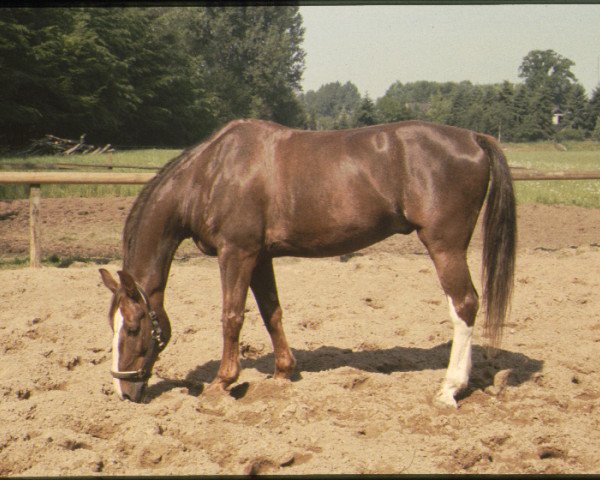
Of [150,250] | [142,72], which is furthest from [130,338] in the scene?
[142,72]

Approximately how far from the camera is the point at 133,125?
33.9 meters

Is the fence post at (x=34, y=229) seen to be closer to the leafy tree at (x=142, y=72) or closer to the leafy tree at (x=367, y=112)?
the leafy tree at (x=142, y=72)

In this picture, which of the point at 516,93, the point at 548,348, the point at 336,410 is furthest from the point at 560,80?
the point at 336,410

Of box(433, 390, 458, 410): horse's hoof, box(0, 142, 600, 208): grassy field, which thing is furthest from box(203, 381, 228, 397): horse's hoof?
box(0, 142, 600, 208): grassy field

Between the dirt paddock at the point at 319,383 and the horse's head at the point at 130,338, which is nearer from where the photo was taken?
the dirt paddock at the point at 319,383

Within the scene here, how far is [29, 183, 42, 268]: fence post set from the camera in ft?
25.1

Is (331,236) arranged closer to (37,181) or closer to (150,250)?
(150,250)

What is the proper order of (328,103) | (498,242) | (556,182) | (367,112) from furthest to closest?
(328,103), (367,112), (556,182), (498,242)

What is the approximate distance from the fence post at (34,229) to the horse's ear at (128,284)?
12.6 ft

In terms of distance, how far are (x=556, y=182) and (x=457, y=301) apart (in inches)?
665

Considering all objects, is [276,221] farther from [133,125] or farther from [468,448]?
[133,125]

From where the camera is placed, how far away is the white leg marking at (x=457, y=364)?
13.9 feet

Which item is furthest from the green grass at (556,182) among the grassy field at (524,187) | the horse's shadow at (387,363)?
the horse's shadow at (387,363)

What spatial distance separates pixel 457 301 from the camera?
4246mm
